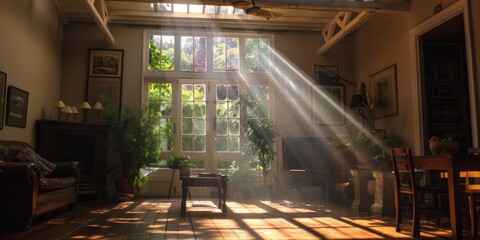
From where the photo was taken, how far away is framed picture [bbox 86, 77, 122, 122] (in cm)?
758

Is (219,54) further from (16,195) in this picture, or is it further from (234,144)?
(16,195)

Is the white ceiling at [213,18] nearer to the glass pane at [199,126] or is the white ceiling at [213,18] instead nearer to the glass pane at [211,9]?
the glass pane at [211,9]

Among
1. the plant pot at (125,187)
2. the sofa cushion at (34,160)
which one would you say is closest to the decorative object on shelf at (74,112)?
the plant pot at (125,187)

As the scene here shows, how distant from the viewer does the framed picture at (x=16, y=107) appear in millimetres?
5262

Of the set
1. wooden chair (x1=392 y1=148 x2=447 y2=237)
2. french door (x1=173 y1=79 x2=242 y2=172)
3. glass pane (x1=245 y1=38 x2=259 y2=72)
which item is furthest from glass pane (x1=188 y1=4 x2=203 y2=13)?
wooden chair (x1=392 y1=148 x2=447 y2=237)

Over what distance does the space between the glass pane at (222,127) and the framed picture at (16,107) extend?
11.7 feet

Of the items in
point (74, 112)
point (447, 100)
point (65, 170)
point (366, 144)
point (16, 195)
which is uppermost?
point (447, 100)

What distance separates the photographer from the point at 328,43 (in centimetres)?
791

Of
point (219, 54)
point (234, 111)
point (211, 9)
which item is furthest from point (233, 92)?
point (211, 9)

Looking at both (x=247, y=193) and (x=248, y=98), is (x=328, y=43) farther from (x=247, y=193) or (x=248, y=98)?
(x=247, y=193)

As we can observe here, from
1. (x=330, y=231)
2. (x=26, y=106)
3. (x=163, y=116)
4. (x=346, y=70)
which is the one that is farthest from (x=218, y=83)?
(x=330, y=231)

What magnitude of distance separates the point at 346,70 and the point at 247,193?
3490 millimetres

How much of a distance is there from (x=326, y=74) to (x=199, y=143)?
3096 mm

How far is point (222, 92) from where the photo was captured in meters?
8.21
